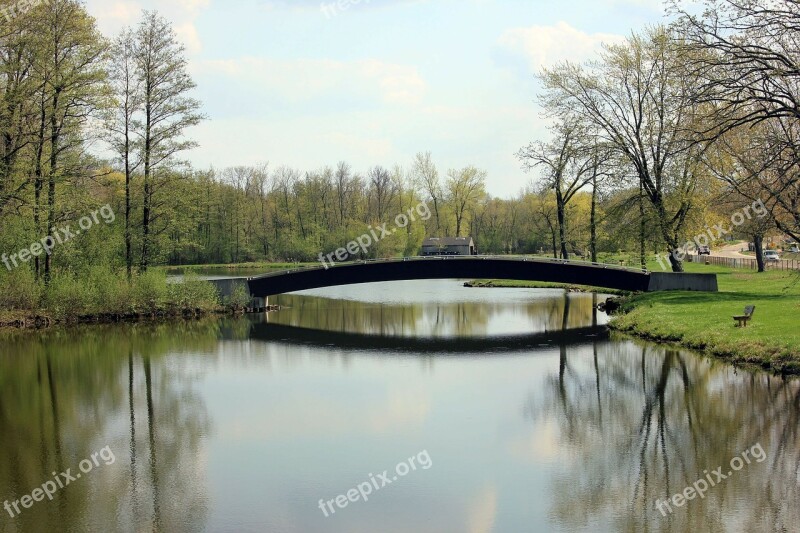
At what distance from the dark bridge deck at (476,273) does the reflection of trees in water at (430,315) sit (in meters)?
1.79

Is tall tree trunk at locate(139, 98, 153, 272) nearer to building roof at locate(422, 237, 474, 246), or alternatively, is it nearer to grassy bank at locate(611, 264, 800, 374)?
grassy bank at locate(611, 264, 800, 374)

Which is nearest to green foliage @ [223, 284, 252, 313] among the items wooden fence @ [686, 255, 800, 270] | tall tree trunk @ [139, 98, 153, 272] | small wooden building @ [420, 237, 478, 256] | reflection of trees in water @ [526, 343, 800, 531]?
tall tree trunk @ [139, 98, 153, 272]

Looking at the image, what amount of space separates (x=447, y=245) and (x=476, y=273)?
175 feet

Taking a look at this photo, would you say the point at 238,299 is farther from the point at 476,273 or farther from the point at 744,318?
the point at 744,318

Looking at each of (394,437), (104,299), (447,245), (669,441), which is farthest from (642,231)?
(447,245)

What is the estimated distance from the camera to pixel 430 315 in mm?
39750

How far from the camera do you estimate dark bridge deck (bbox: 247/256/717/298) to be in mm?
36250

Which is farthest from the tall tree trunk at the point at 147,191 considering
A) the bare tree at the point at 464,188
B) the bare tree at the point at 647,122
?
the bare tree at the point at 464,188

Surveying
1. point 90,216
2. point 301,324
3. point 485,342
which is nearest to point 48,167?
point 90,216

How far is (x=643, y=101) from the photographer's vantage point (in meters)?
38.0

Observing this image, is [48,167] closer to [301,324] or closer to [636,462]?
[301,324]

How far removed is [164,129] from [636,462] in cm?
3099

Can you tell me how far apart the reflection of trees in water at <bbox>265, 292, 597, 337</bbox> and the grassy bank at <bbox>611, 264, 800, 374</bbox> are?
4039 mm

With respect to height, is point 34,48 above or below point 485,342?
above
